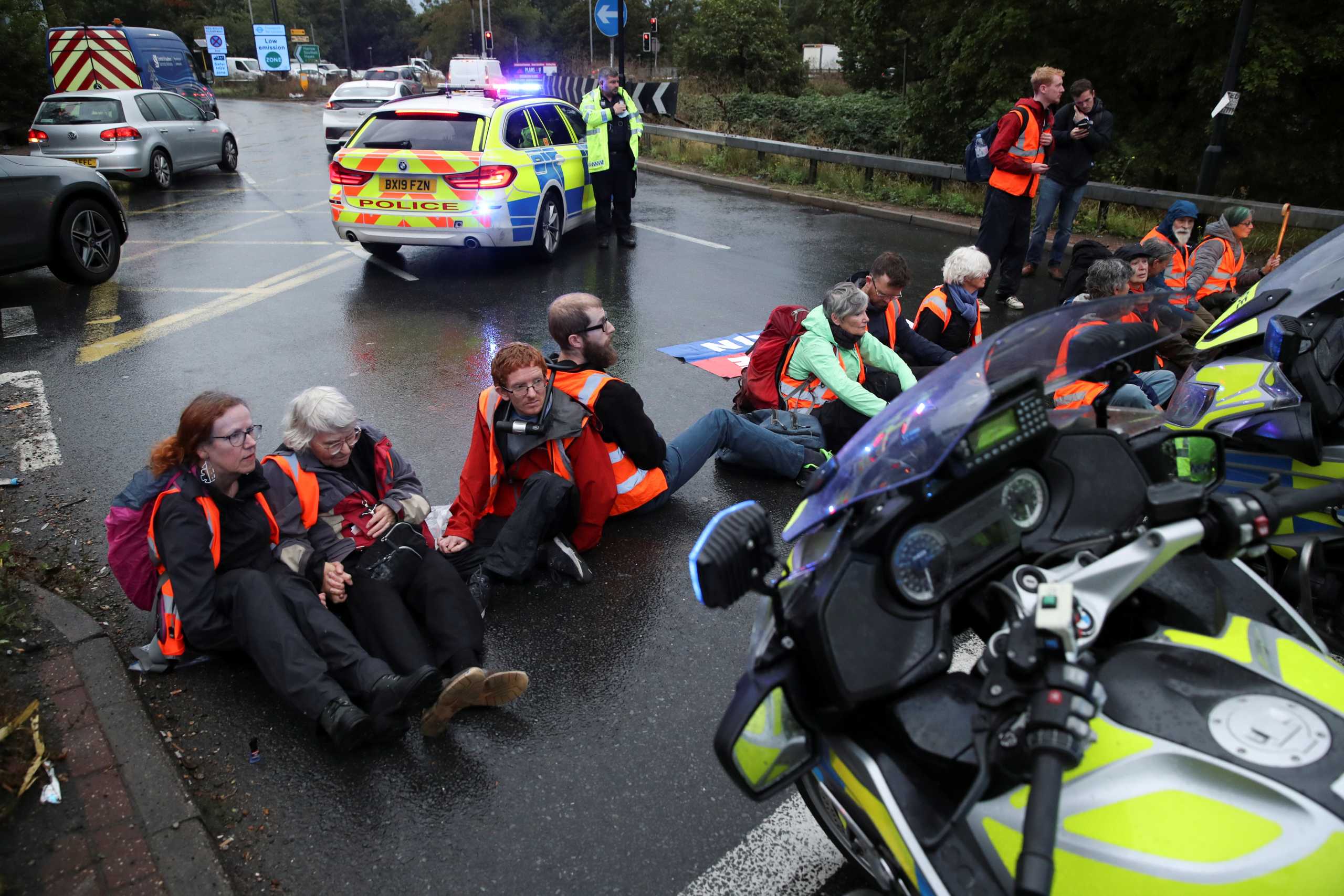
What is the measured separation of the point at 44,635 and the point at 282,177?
50.3 ft

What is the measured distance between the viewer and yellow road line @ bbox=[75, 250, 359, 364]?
767cm

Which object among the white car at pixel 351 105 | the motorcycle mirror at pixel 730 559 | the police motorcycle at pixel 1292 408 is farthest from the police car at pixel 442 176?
the white car at pixel 351 105

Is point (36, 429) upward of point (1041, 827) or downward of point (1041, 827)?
downward

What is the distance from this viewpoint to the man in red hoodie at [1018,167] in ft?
28.1

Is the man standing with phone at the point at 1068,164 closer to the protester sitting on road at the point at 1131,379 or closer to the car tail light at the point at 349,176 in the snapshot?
the protester sitting on road at the point at 1131,379

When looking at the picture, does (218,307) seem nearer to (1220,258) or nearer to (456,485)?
(456,485)

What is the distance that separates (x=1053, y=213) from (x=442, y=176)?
20.9 feet

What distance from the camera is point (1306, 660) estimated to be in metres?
2.04

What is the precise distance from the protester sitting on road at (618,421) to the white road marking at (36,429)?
3292mm

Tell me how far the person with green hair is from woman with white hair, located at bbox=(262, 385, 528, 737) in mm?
6497

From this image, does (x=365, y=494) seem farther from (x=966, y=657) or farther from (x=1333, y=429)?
(x=1333, y=429)

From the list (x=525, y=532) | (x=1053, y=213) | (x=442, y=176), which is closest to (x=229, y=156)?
(x=442, y=176)

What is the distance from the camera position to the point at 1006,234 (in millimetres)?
8953

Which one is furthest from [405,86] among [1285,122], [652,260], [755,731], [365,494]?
[755,731]
